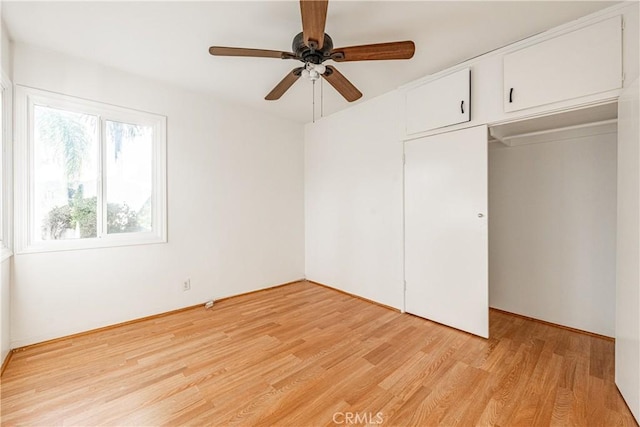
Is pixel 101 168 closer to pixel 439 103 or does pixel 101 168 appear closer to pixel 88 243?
pixel 88 243

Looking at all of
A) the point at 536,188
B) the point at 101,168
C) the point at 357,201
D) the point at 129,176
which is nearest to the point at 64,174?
the point at 101,168

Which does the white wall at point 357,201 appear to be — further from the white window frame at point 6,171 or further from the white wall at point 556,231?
the white window frame at point 6,171

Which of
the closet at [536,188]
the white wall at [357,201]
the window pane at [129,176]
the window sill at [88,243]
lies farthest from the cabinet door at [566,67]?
the window sill at [88,243]

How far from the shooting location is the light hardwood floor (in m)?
1.58

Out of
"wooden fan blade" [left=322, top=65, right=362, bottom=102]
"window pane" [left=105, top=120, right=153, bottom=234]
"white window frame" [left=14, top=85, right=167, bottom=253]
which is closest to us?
"wooden fan blade" [left=322, top=65, right=362, bottom=102]

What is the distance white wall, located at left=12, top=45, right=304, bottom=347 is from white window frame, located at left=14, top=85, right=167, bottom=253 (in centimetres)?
7

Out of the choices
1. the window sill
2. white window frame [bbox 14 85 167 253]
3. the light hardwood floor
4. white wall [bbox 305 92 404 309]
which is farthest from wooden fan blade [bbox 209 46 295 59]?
the light hardwood floor

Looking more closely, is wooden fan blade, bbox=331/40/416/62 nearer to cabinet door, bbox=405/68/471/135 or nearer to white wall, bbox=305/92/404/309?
cabinet door, bbox=405/68/471/135

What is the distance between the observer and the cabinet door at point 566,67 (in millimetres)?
1822

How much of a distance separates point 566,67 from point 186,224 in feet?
12.4

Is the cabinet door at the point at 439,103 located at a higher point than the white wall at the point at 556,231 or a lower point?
higher

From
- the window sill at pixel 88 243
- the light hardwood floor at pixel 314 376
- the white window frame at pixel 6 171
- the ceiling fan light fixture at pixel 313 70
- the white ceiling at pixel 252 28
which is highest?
the white ceiling at pixel 252 28

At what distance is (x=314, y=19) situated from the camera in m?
1.47

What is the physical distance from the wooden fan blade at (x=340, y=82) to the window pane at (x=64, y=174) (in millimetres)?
2327
